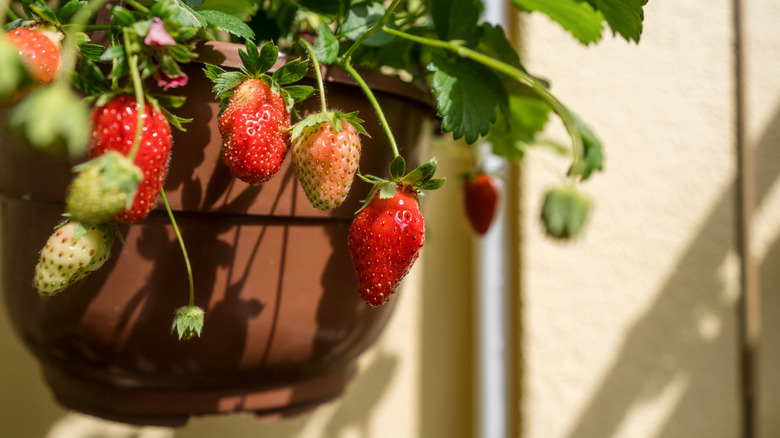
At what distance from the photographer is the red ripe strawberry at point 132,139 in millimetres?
297

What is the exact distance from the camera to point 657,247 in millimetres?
912

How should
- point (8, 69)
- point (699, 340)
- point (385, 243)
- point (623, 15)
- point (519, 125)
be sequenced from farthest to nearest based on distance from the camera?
point (699, 340) → point (519, 125) → point (623, 15) → point (385, 243) → point (8, 69)

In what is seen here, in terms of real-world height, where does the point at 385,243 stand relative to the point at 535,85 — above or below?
below

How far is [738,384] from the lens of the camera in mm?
893

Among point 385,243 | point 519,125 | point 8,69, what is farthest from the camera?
point 519,125

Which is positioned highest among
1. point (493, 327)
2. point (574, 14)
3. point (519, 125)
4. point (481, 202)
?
point (574, 14)

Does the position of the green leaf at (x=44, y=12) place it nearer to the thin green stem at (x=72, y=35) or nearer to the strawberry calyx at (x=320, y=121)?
the thin green stem at (x=72, y=35)

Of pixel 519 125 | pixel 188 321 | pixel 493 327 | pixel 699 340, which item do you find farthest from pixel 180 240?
pixel 699 340

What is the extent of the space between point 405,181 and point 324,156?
0.06 meters

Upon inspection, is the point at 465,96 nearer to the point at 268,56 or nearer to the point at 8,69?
the point at 268,56

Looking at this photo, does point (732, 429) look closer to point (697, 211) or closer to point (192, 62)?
point (697, 211)

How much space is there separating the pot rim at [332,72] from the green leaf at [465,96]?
3cm

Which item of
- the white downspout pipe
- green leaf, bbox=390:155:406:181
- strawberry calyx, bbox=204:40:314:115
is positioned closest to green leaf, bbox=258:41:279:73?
strawberry calyx, bbox=204:40:314:115

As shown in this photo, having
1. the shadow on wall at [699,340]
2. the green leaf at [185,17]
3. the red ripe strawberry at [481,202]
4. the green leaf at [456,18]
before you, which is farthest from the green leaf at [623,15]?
the shadow on wall at [699,340]
